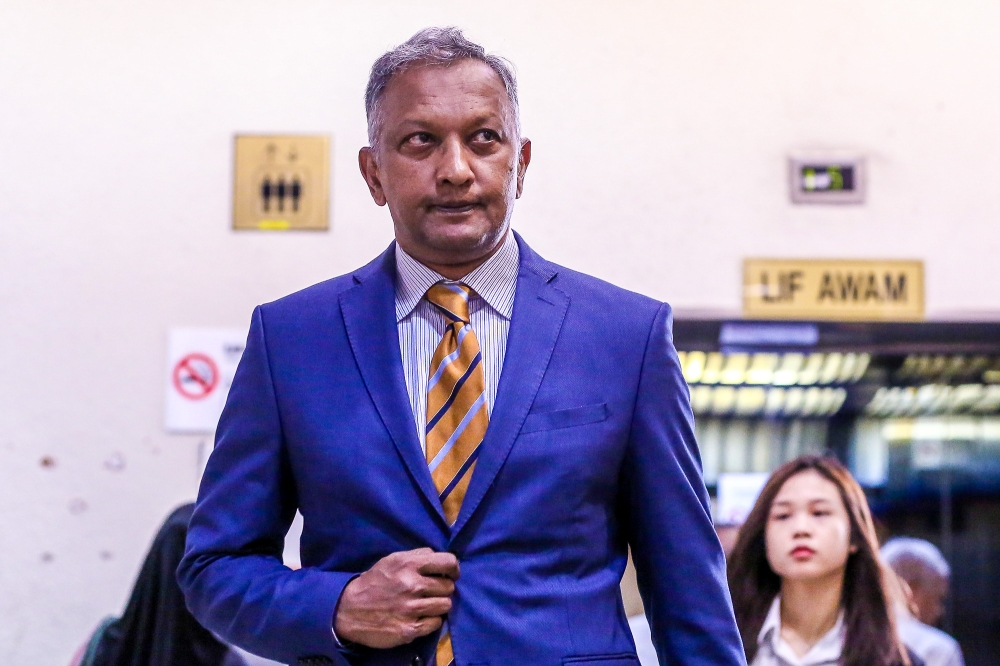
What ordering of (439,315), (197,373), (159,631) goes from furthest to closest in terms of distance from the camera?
1. (197,373)
2. (159,631)
3. (439,315)

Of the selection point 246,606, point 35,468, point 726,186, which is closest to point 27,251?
point 35,468

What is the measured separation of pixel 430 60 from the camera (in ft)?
4.05

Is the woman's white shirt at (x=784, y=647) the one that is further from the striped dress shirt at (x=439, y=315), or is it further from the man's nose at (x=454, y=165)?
the man's nose at (x=454, y=165)

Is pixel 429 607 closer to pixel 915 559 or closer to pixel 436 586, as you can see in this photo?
pixel 436 586

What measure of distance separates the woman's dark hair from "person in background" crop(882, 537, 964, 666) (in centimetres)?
6

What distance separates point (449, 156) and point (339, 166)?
1.79 meters

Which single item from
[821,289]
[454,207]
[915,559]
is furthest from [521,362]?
[915,559]

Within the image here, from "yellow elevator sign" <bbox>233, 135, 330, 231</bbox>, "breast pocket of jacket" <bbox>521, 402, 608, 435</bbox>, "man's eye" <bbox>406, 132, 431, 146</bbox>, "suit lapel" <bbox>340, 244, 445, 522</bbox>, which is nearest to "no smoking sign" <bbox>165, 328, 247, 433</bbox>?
"yellow elevator sign" <bbox>233, 135, 330, 231</bbox>

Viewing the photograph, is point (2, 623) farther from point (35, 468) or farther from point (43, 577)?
point (35, 468)

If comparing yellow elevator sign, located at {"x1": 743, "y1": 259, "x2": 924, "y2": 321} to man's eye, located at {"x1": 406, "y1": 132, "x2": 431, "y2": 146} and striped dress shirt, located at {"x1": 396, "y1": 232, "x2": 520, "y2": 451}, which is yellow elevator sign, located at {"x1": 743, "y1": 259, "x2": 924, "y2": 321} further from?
man's eye, located at {"x1": 406, "y1": 132, "x2": 431, "y2": 146}

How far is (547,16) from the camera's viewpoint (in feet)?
9.78

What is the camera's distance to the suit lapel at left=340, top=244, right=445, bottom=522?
44.5 inches

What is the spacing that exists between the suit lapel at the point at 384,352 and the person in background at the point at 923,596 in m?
2.05

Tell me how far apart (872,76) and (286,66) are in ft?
5.29
